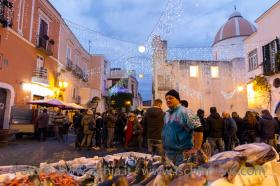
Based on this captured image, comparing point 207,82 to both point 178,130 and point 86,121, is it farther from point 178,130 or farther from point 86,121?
point 178,130

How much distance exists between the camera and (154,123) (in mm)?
6887

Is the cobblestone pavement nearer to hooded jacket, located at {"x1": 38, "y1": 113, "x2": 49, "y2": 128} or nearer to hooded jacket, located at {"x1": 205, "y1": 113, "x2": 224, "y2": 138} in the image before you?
hooded jacket, located at {"x1": 38, "y1": 113, "x2": 49, "y2": 128}

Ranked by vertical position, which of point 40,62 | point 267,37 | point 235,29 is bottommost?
point 40,62

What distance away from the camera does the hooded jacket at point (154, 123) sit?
6777 millimetres

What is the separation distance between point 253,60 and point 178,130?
742 inches

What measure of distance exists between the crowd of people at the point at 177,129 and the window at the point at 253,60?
11.6 metres

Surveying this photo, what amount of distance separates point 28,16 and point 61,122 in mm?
7636

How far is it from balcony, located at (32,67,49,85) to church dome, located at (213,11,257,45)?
22.8 meters

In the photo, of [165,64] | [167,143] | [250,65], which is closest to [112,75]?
[165,64]

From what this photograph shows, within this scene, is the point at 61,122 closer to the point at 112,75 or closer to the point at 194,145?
the point at 194,145

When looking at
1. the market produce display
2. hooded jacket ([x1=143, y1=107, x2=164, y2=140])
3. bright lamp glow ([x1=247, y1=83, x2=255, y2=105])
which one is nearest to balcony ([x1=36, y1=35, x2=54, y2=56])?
hooded jacket ([x1=143, y1=107, x2=164, y2=140])

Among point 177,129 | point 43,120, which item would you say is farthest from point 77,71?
point 177,129

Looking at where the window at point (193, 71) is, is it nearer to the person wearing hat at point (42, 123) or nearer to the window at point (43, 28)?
the window at point (43, 28)


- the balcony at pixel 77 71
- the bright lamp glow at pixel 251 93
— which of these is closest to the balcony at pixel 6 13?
the balcony at pixel 77 71
